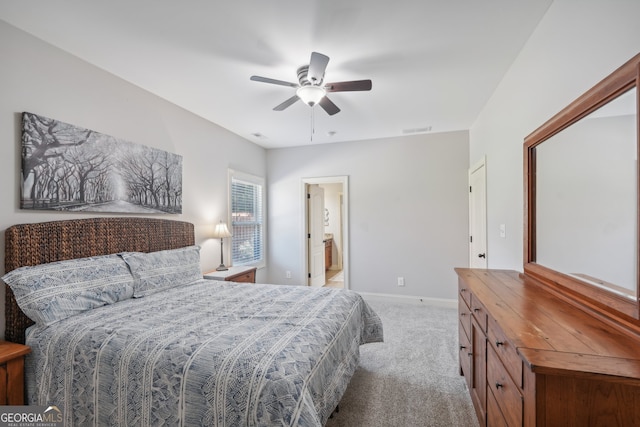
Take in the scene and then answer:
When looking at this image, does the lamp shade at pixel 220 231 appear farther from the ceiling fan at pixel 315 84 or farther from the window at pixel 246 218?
the ceiling fan at pixel 315 84

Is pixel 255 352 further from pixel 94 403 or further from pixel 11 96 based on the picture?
pixel 11 96

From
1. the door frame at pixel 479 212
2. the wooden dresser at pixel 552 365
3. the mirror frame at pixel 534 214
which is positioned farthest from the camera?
the door frame at pixel 479 212

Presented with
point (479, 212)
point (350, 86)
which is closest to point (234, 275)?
point (350, 86)

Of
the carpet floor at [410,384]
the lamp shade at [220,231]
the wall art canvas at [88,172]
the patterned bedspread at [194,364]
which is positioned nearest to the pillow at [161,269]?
the patterned bedspread at [194,364]

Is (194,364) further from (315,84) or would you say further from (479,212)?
(479,212)

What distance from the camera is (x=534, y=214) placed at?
1.90 metres

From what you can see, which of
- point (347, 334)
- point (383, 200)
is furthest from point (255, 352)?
point (383, 200)

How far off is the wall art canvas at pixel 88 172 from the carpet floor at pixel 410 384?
2580 mm

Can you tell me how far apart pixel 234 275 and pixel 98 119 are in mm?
2085

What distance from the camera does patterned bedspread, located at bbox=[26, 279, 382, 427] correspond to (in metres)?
1.21

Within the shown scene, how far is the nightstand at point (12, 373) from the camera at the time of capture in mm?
1581

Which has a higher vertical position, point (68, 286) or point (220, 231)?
point (220, 231)

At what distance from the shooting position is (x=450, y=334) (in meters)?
3.25

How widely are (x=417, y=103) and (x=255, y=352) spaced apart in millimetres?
3089
